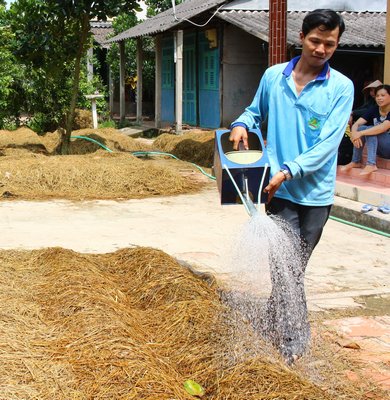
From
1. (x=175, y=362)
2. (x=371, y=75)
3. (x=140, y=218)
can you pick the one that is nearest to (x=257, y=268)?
(x=175, y=362)

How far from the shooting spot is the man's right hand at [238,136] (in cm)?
380

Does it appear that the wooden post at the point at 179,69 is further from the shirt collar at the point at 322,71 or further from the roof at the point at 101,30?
the shirt collar at the point at 322,71

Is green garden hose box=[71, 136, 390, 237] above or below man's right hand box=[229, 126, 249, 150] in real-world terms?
below

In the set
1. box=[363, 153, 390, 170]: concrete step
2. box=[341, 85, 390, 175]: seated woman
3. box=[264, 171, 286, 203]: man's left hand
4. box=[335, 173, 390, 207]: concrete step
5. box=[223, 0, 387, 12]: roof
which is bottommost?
box=[335, 173, 390, 207]: concrete step

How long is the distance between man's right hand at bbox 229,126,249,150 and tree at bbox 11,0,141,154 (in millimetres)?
10295

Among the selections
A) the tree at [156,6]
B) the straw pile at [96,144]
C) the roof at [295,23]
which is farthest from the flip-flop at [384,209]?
the tree at [156,6]

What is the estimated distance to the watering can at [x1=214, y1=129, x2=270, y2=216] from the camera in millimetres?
3701

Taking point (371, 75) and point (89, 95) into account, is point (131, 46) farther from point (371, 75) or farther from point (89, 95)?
point (371, 75)

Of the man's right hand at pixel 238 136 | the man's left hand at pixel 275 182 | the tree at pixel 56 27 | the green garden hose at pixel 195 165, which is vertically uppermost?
the tree at pixel 56 27

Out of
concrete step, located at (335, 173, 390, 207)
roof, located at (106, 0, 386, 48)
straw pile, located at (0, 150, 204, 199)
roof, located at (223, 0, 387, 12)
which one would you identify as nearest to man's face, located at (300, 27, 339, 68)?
concrete step, located at (335, 173, 390, 207)

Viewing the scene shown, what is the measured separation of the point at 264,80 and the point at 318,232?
87cm

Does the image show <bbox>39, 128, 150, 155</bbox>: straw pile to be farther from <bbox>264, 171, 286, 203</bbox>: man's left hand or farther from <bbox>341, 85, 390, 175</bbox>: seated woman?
<bbox>264, 171, 286, 203</bbox>: man's left hand

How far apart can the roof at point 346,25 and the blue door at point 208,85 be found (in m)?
2.43

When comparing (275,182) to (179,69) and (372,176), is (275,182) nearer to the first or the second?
(372,176)
